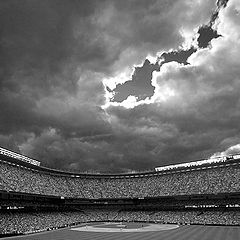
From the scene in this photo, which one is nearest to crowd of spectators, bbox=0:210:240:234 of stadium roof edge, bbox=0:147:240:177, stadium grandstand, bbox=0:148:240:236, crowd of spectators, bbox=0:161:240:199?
stadium grandstand, bbox=0:148:240:236

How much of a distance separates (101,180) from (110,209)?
49.0 ft

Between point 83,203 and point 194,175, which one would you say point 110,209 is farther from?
point 194,175

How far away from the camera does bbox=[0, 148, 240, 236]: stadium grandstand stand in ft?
268

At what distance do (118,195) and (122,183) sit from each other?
8623 mm

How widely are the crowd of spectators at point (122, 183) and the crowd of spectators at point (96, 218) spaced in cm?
680

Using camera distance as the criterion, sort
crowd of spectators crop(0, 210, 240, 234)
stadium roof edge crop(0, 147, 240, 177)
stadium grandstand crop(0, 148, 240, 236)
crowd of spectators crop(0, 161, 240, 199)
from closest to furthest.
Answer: crowd of spectators crop(0, 210, 240, 234), stadium grandstand crop(0, 148, 240, 236), crowd of spectators crop(0, 161, 240, 199), stadium roof edge crop(0, 147, 240, 177)

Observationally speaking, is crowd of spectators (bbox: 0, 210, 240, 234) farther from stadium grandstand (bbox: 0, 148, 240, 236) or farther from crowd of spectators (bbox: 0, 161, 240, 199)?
crowd of spectators (bbox: 0, 161, 240, 199)

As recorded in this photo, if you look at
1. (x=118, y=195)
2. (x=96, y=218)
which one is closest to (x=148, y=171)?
(x=118, y=195)

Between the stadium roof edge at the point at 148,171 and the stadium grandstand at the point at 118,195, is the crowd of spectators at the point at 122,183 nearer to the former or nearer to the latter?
the stadium grandstand at the point at 118,195

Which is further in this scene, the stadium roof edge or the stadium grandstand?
the stadium roof edge

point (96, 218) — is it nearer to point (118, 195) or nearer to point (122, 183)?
point (118, 195)

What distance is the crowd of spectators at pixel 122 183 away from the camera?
8750 centimetres

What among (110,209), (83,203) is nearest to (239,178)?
(110,209)

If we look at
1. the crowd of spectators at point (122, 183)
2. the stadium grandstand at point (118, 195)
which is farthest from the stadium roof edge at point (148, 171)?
the crowd of spectators at point (122, 183)
